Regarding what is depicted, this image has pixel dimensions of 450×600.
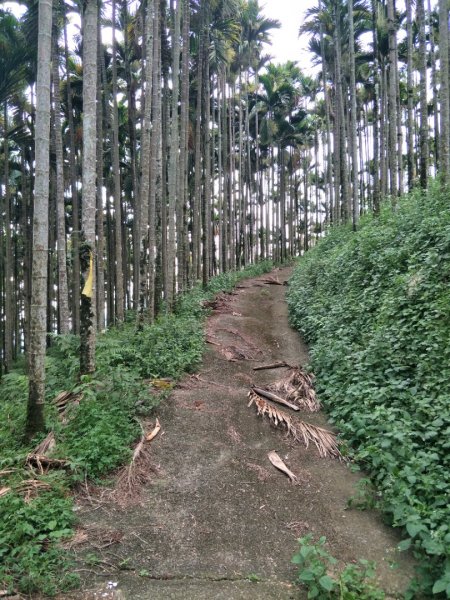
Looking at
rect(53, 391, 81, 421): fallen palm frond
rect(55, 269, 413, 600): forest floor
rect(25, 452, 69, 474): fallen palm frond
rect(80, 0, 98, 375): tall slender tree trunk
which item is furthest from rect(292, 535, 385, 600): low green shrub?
rect(80, 0, 98, 375): tall slender tree trunk

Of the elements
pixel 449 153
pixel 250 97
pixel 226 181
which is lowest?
pixel 449 153

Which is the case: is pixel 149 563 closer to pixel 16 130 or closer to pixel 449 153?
pixel 449 153

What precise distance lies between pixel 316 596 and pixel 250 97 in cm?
2755

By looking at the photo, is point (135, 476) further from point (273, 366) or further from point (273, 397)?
point (273, 366)

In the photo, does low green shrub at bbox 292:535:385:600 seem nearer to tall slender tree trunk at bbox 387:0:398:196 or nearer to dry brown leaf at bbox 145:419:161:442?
dry brown leaf at bbox 145:419:161:442

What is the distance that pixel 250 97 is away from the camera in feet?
84.8

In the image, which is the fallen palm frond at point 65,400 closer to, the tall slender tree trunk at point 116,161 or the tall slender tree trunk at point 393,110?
the tall slender tree trunk at point 116,161

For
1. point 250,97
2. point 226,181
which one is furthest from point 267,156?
point 226,181

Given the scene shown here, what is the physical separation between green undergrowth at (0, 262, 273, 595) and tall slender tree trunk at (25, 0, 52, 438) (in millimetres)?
309

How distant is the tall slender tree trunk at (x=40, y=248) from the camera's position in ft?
15.1

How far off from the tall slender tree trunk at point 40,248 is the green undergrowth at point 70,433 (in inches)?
12.2

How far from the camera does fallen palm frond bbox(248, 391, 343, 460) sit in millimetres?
4848

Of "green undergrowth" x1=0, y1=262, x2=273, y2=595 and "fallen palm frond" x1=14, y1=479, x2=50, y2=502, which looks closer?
"green undergrowth" x1=0, y1=262, x2=273, y2=595

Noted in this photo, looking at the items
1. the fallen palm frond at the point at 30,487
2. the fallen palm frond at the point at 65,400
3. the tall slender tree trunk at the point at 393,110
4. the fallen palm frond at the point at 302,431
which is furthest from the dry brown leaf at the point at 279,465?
the tall slender tree trunk at the point at 393,110
